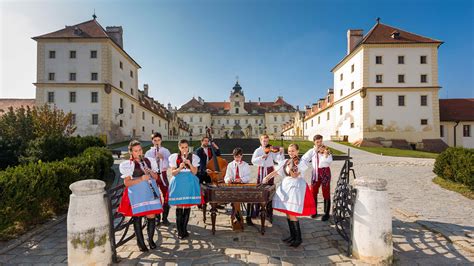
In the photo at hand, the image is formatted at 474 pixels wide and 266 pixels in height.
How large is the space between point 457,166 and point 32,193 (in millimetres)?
13198

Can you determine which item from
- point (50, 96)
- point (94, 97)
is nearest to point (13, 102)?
point (50, 96)

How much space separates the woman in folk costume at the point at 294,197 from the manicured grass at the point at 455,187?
7314 millimetres

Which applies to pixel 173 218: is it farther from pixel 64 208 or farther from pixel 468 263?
pixel 468 263

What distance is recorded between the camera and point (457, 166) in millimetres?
9141

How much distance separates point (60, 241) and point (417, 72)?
1454 inches

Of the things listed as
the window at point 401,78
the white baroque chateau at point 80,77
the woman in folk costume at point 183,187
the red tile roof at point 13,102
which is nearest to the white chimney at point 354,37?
the window at point 401,78

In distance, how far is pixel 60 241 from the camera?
4.72 metres

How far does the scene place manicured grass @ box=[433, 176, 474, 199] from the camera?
8.19 m

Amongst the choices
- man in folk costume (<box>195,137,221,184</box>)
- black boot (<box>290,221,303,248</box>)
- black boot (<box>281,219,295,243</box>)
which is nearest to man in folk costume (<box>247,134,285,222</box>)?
black boot (<box>281,219,295,243</box>)

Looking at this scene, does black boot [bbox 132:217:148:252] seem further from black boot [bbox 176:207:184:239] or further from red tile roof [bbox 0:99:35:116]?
red tile roof [bbox 0:99:35:116]

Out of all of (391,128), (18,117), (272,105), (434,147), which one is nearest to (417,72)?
(391,128)

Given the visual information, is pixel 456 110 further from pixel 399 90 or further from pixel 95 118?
pixel 95 118

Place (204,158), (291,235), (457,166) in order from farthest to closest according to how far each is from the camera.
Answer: (457,166), (204,158), (291,235)

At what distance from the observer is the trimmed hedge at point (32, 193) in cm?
454
